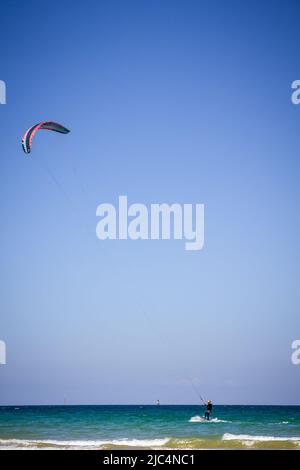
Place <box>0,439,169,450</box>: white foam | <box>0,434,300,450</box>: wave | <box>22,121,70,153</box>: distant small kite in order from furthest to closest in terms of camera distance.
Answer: <box>0,439,169,450</box>: white foam → <box>0,434,300,450</box>: wave → <box>22,121,70,153</box>: distant small kite

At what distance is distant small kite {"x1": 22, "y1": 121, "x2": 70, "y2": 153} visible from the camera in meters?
13.9

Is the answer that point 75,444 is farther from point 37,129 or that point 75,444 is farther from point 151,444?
point 37,129

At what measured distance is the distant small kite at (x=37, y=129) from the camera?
13938mm

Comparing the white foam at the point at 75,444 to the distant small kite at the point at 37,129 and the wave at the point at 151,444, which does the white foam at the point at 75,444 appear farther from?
the distant small kite at the point at 37,129

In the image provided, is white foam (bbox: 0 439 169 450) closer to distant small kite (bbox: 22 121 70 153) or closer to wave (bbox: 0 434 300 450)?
wave (bbox: 0 434 300 450)

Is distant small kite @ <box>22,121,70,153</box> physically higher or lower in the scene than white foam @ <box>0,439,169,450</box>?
higher

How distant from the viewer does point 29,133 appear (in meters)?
14.3

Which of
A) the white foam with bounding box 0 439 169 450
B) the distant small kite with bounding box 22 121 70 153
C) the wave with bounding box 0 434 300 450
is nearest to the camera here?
the distant small kite with bounding box 22 121 70 153

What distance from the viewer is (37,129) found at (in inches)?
567

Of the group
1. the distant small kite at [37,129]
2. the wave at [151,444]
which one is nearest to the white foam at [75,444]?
the wave at [151,444]

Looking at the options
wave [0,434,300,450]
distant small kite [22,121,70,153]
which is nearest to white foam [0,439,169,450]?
wave [0,434,300,450]
